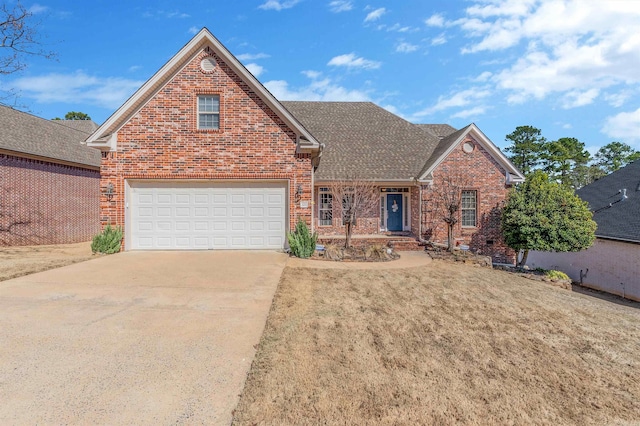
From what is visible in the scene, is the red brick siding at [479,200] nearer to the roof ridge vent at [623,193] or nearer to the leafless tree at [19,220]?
the roof ridge vent at [623,193]

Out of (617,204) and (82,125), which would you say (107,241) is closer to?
(82,125)

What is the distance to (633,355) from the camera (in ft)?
16.3

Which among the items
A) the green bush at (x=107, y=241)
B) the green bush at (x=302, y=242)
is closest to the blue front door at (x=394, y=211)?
the green bush at (x=302, y=242)

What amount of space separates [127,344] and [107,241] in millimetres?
7785

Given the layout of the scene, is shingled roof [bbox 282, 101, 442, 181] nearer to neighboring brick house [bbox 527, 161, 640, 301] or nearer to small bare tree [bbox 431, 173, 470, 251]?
small bare tree [bbox 431, 173, 470, 251]

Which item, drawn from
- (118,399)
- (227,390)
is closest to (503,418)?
(227,390)

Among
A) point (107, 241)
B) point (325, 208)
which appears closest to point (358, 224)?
point (325, 208)

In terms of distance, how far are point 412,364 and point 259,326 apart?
2.33m

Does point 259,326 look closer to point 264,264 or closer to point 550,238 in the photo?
point 264,264

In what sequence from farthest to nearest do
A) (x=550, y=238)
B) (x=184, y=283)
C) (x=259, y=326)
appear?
(x=550, y=238), (x=184, y=283), (x=259, y=326)

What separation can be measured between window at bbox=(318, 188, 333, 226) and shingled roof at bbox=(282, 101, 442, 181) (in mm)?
1096

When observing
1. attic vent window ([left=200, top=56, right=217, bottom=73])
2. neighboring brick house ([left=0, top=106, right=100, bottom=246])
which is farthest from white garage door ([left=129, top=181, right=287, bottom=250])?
neighboring brick house ([left=0, top=106, right=100, bottom=246])

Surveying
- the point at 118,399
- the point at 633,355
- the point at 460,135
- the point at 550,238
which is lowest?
the point at 633,355

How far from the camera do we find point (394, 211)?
15.8m
